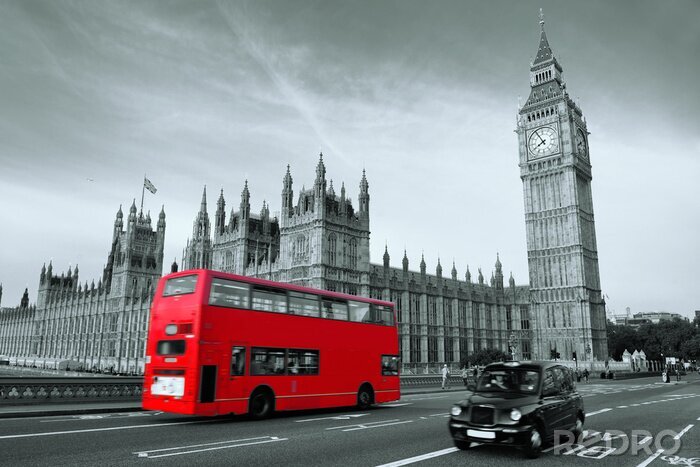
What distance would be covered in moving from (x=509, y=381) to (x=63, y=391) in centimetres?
1745

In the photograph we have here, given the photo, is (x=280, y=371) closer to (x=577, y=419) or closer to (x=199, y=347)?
(x=199, y=347)

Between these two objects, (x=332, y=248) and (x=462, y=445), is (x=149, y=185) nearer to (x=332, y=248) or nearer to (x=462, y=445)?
(x=332, y=248)

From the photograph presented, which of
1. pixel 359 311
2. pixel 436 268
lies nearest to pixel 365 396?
pixel 359 311

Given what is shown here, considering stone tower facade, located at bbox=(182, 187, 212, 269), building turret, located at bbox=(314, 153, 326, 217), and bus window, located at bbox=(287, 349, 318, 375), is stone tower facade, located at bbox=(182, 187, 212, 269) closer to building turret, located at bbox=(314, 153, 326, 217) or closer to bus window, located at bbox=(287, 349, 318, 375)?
building turret, located at bbox=(314, 153, 326, 217)

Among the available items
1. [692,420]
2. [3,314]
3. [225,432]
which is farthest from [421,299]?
[3,314]

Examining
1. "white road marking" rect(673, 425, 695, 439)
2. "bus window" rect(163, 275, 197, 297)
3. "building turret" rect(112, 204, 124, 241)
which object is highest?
"building turret" rect(112, 204, 124, 241)

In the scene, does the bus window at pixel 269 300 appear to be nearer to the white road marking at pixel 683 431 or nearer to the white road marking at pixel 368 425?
the white road marking at pixel 368 425

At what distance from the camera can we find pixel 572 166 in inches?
3103

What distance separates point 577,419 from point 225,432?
8330mm

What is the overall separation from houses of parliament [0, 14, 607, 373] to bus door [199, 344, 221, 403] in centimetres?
3937

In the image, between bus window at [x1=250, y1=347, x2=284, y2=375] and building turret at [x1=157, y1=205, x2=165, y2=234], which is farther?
building turret at [x1=157, y1=205, x2=165, y2=234]

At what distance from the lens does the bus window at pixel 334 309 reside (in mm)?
18453

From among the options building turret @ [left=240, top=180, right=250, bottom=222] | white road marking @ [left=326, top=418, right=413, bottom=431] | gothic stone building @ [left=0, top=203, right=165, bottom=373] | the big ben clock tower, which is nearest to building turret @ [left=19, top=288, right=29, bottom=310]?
gothic stone building @ [left=0, top=203, right=165, bottom=373]

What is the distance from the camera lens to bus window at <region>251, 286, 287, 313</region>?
1627cm
